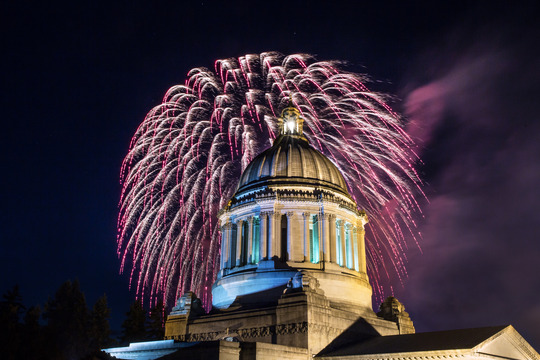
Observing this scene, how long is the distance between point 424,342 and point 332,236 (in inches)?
624

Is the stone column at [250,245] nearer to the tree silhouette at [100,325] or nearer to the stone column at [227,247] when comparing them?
the stone column at [227,247]

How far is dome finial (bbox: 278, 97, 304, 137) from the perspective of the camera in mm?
56844

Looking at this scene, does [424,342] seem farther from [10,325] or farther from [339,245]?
[10,325]

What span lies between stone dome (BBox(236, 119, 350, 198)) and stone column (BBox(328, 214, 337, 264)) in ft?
11.5

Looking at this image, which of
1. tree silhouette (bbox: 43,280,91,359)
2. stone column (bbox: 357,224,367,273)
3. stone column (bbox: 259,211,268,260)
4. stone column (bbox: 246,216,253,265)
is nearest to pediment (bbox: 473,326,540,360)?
stone column (bbox: 357,224,367,273)

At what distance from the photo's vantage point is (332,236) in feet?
160

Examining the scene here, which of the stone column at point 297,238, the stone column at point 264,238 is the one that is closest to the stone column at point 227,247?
the stone column at point 264,238

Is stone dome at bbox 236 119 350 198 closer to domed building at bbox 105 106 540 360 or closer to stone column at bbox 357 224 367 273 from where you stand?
domed building at bbox 105 106 540 360

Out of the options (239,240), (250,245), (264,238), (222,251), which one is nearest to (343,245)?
(264,238)

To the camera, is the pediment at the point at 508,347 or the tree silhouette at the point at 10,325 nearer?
the pediment at the point at 508,347

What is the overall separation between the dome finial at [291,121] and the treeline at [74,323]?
1299 inches

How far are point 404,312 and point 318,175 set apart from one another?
15731 mm

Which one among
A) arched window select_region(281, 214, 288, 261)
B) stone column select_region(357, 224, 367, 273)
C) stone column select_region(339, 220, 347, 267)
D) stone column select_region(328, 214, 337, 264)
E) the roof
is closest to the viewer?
the roof

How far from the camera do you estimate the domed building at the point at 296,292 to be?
34719 mm
